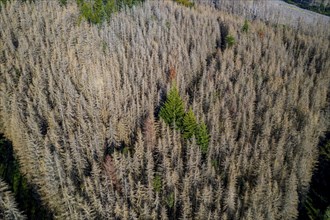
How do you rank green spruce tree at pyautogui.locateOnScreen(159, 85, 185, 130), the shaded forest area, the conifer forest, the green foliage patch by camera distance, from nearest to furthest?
the conifer forest → the shaded forest area → the green foliage patch → green spruce tree at pyautogui.locateOnScreen(159, 85, 185, 130)

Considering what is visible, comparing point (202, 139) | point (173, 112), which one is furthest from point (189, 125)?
point (173, 112)

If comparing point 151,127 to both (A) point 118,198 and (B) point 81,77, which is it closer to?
(A) point 118,198

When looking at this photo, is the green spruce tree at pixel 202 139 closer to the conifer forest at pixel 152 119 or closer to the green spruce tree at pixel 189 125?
the conifer forest at pixel 152 119

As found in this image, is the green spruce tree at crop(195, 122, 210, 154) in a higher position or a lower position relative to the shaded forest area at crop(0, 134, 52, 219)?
higher

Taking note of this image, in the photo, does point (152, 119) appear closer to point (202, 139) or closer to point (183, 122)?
point (183, 122)

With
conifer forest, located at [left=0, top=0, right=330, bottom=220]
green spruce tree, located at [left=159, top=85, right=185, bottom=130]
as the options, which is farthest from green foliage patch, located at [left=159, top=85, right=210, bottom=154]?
conifer forest, located at [left=0, top=0, right=330, bottom=220]

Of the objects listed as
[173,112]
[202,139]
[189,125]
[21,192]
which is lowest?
[21,192]

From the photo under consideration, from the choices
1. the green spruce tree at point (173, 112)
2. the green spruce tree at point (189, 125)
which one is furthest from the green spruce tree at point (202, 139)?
the green spruce tree at point (173, 112)

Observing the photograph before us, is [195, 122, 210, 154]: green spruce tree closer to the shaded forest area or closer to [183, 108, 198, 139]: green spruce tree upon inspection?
[183, 108, 198, 139]: green spruce tree

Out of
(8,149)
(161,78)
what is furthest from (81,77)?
(8,149)

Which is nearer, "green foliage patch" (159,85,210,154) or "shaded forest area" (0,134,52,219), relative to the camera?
"shaded forest area" (0,134,52,219)
